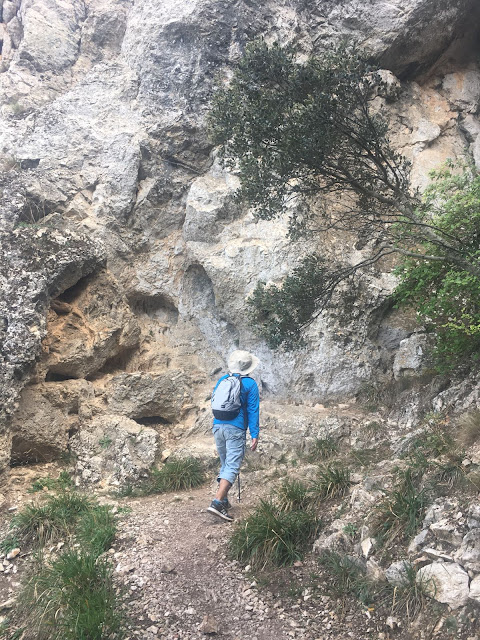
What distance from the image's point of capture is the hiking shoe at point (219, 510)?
5.73 m

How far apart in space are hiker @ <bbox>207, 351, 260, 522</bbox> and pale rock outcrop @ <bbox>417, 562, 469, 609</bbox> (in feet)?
7.69

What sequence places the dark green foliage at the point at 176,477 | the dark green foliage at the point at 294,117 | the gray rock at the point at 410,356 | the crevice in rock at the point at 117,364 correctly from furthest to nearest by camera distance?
the crevice in rock at the point at 117,364, the gray rock at the point at 410,356, the dark green foliage at the point at 176,477, the dark green foliage at the point at 294,117

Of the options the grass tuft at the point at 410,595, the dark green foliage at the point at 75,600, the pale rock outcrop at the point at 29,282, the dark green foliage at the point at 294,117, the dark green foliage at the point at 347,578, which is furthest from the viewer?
the pale rock outcrop at the point at 29,282

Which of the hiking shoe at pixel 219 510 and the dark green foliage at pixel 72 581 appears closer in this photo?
the dark green foliage at pixel 72 581

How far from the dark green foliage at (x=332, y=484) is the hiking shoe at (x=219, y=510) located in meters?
1.11

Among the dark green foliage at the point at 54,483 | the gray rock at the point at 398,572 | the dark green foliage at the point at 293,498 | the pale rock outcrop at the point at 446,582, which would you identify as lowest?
the dark green foliage at the point at 54,483

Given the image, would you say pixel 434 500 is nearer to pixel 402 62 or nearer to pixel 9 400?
pixel 9 400

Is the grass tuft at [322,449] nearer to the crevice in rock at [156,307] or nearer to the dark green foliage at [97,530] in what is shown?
the dark green foliage at [97,530]

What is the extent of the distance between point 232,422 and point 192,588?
190cm

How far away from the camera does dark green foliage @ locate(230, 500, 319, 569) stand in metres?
4.80

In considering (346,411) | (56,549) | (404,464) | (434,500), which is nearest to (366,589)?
(434,500)

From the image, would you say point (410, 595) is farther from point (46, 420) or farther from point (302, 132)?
point (46, 420)

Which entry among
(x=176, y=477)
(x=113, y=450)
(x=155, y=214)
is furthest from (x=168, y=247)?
(x=176, y=477)

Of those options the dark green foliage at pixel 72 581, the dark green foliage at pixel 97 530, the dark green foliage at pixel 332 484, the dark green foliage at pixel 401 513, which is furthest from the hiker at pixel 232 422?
the dark green foliage at pixel 401 513
